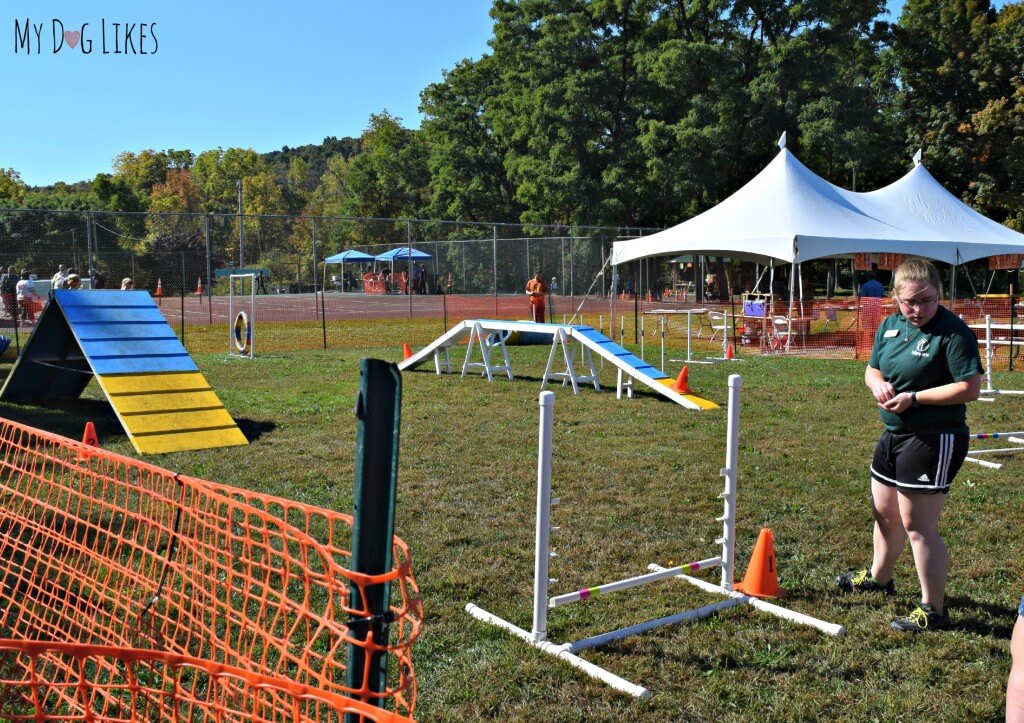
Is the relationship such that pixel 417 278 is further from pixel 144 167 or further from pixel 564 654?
pixel 144 167

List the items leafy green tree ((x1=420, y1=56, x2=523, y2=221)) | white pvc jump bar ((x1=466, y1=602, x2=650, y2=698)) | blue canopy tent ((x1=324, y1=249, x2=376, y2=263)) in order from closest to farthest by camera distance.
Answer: white pvc jump bar ((x1=466, y1=602, x2=650, y2=698))
blue canopy tent ((x1=324, y1=249, x2=376, y2=263))
leafy green tree ((x1=420, y1=56, x2=523, y2=221))

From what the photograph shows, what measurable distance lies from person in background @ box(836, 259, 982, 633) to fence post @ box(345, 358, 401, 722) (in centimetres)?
325

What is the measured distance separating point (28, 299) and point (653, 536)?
63.0 ft

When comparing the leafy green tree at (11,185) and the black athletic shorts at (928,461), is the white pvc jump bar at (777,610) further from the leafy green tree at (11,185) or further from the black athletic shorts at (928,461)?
the leafy green tree at (11,185)

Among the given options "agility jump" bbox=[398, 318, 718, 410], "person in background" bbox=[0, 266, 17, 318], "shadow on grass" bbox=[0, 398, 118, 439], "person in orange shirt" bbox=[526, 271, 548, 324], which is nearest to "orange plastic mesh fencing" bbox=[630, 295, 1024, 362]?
"person in orange shirt" bbox=[526, 271, 548, 324]

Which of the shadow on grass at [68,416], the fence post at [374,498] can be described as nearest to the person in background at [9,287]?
the shadow on grass at [68,416]

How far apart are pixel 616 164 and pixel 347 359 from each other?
2728 centimetres

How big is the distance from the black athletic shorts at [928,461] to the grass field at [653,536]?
0.70 m

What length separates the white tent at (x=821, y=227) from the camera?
17812mm

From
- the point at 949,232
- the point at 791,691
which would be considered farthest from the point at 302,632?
the point at 949,232

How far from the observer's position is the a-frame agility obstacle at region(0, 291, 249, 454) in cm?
852

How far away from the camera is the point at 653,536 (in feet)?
18.6

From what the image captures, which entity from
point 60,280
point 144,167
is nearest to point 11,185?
point 144,167

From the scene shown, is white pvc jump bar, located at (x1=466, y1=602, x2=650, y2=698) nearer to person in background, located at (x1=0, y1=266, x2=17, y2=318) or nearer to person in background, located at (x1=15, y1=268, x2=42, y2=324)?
person in background, located at (x1=15, y1=268, x2=42, y2=324)
